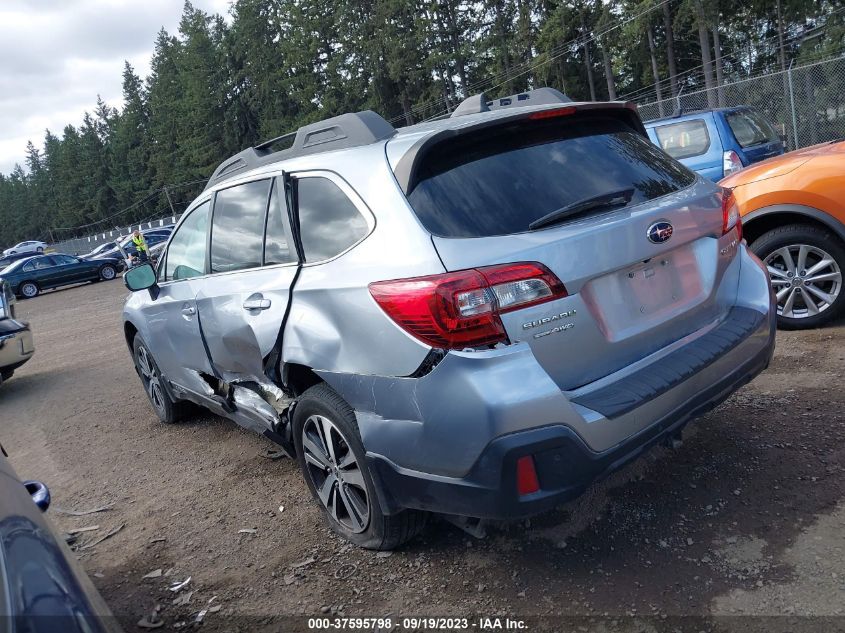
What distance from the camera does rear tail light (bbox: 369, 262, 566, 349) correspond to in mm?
2371

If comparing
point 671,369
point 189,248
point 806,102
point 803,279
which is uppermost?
point 189,248

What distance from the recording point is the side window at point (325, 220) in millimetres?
2875

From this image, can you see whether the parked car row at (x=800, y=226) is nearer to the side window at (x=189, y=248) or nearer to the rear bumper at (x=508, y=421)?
the rear bumper at (x=508, y=421)

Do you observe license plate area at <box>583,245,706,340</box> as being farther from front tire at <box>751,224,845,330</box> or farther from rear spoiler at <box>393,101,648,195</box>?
front tire at <box>751,224,845,330</box>

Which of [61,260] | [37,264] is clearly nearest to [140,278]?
[37,264]

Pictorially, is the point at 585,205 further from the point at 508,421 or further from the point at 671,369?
the point at 508,421

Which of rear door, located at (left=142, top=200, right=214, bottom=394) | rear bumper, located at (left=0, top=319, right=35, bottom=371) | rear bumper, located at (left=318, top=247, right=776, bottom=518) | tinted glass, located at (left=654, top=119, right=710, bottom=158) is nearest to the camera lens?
rear bumper, located at (left=318, top=247, right=776, bottom=518)

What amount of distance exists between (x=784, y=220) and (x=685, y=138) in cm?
510

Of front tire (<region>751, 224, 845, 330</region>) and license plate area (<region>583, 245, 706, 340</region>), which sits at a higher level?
license plate area (<region>583, 245, 706, 340</region>)

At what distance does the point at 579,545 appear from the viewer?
9.57ft

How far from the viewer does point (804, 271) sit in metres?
4.98

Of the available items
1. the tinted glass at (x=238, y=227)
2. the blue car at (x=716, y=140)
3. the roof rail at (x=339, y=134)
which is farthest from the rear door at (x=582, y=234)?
the blue car at (x=716, y=140)

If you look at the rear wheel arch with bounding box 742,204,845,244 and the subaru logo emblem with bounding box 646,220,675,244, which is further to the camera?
the rear wheel arch with bounding box 742,204,845,244

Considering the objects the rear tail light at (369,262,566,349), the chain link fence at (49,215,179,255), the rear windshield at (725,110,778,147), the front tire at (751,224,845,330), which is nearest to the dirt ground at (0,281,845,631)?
the front tire at (751,224,845,330)
